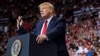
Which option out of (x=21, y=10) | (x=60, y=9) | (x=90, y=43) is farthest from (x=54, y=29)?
(x=21, y=10)

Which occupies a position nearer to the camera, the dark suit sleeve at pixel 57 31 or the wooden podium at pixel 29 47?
the wooden podium at pixel 29 47

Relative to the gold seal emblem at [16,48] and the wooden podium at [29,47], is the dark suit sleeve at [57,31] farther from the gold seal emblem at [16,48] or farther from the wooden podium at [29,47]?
the gold seal emblem at [16,48]

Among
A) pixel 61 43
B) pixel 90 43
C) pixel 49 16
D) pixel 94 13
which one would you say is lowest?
pixel 90 43

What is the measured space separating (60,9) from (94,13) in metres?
1.13

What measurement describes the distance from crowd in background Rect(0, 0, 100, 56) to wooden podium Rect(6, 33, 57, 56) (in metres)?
3.72

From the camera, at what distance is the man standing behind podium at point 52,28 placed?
2455 mm

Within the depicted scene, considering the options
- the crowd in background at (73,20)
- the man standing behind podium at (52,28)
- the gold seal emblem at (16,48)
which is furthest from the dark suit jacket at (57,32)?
the crowd in background at (73,20)

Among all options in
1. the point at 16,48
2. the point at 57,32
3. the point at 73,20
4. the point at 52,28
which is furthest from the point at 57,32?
the point at 73,20

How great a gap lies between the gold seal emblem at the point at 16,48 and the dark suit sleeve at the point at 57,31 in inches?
9.4

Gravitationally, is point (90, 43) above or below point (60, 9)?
below

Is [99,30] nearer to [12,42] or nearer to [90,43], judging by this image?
[90,43]

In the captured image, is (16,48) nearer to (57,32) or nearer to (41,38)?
(41,38)

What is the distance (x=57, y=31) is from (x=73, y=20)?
5046 mm

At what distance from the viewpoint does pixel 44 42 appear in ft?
7.87
